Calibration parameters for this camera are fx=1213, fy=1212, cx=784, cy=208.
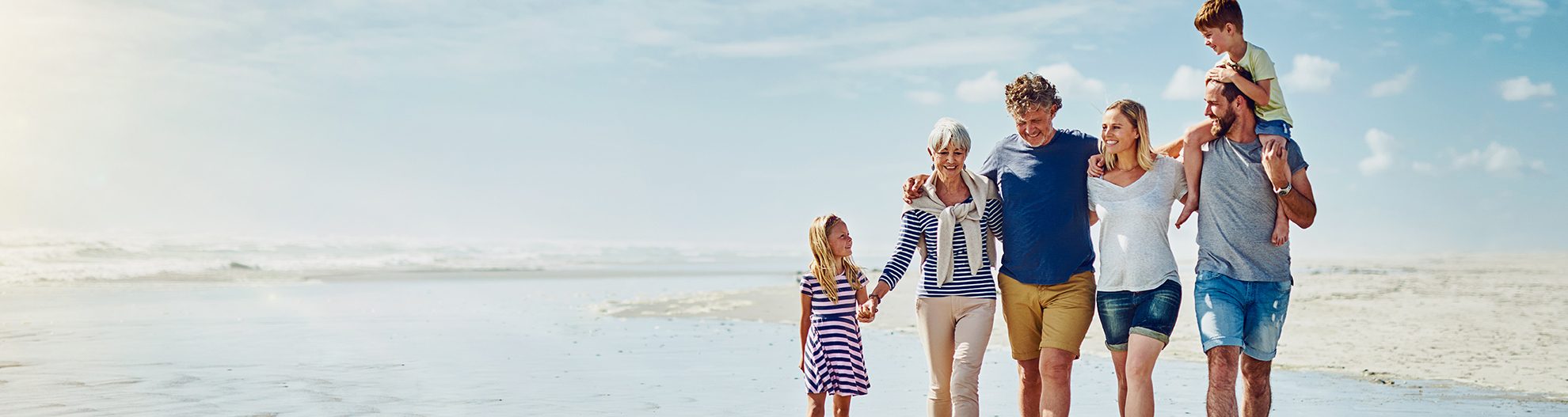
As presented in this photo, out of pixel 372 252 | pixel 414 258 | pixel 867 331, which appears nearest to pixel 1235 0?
pixel 867 331

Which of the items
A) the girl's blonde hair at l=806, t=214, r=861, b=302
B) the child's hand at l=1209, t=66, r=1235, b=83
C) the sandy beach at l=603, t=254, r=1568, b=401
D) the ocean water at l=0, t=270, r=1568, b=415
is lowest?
the ocean water at l=0, t=270, r=1568, b=415

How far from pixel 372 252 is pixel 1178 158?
4249cm

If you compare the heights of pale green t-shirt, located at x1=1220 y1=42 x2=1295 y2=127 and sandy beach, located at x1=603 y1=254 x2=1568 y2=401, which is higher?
pale green t-shirt, located at x1=1220 y1=42 x2=1295 y2=127

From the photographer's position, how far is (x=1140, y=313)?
4617 millimetres

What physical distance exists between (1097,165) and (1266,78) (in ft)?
2.28

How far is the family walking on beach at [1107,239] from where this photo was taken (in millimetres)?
4469

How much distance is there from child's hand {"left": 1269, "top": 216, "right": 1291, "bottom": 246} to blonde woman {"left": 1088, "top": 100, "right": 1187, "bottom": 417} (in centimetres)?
38

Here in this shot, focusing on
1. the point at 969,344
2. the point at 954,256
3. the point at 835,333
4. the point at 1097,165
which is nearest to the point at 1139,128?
the point at 1097,165

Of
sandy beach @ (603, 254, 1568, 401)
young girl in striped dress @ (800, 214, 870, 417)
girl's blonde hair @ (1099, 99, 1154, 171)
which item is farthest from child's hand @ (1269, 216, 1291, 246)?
sandy beach @ (603, 254, 1568, 401)

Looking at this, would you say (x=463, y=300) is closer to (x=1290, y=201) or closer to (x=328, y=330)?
(x=328, y=330)

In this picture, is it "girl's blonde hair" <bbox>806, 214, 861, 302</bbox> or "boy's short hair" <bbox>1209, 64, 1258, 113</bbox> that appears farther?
"girl's blonde hair" <bbox>806, 214, 861, 302</bbox>

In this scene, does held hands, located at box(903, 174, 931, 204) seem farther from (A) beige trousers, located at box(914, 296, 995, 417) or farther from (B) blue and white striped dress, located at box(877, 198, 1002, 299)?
(A) beige trousers, located at box(914, 296, 995, 417)

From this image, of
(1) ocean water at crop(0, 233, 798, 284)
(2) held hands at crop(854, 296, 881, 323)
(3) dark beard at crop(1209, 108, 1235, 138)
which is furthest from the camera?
(1) ocean water at crop(0, 233, 798, 284)

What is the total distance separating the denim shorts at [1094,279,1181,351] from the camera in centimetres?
456
